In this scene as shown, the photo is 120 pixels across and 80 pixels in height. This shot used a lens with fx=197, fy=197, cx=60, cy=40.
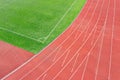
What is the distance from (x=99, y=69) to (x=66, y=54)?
2.00 metres

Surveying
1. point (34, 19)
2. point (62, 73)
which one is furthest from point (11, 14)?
point (62, 73)

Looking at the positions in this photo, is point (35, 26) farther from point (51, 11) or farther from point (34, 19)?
point (51, 11)

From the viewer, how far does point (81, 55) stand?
36.5 ft

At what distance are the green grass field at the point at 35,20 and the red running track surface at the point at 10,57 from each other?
415mm

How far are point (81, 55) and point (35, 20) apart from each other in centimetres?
484

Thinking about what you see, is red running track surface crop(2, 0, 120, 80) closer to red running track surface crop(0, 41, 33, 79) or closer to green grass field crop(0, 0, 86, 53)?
red running track surface crop(0, 41, 33, 79)

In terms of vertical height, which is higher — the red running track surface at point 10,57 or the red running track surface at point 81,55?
the red running track surface at point 81,55

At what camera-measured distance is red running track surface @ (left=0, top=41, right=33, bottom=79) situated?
31.8 feet

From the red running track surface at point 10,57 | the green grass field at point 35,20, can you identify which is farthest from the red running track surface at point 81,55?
the green grass field at point 35,20

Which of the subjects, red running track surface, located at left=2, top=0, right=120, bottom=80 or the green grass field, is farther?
the green grass field

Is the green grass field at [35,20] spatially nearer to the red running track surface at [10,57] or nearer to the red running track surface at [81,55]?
the red running track surface at [10,57]

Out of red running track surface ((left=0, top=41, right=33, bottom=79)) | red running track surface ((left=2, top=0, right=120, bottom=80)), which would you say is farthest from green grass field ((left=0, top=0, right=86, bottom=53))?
red running track surface ((left=2, top=0, right=120, bottom=80))

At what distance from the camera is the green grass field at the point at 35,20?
11922 mm

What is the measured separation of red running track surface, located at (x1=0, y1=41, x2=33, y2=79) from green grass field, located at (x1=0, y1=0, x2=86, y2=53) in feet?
1.36
